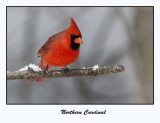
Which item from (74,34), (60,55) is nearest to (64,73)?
(60,55)

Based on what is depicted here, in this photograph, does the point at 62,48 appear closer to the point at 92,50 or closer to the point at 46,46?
the point at 46,46

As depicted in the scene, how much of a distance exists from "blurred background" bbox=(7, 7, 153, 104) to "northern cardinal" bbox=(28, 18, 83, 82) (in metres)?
0.12

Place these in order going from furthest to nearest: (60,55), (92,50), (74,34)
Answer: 1. (92,50)
2. (60,55)
3. (74,34)

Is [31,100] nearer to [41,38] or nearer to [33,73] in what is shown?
[33,73]

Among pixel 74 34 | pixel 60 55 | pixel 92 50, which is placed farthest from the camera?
pixel 92 50

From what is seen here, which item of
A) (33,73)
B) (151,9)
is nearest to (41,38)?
(33,73)

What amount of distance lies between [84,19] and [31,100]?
859 mm

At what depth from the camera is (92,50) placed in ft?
10.4

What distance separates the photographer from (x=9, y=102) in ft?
9.50

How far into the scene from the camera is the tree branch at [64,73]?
259 centimetres

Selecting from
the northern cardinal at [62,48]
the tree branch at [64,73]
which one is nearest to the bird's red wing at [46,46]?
the northern cardinal at [62,48]

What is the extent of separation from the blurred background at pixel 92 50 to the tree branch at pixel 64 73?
0.62 ft

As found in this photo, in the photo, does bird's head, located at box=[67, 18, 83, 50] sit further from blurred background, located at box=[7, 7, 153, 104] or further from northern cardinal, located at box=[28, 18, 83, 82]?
blurred background, located at box=[7, 7, 153, 104]

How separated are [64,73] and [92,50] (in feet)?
1.54
